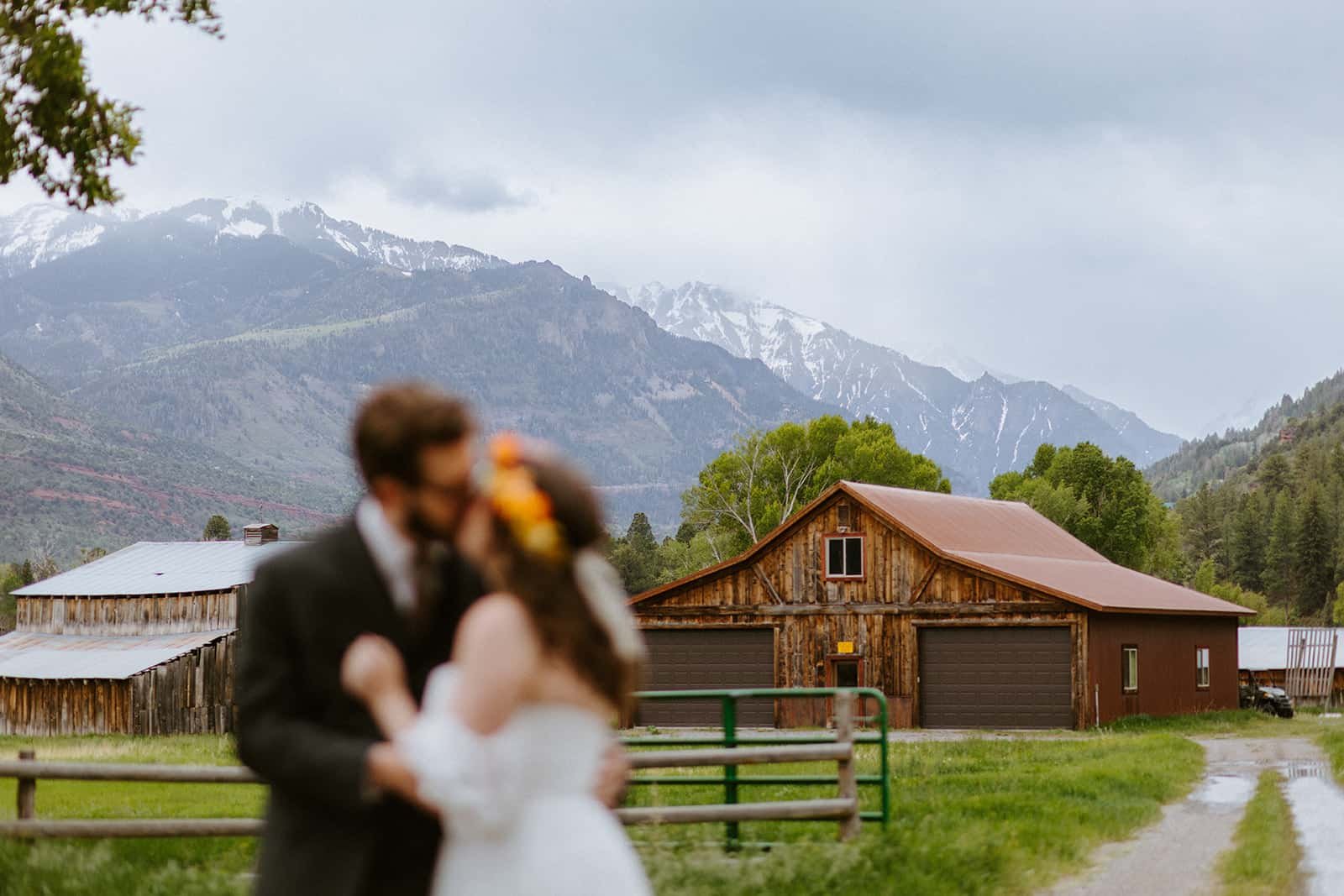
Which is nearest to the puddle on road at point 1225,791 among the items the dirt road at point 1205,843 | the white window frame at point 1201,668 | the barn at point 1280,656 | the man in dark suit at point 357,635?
the dirt road at point 1205,843

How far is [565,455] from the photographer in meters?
3.78

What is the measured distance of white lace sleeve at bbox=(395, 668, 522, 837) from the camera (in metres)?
3.59

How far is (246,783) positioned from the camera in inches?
470

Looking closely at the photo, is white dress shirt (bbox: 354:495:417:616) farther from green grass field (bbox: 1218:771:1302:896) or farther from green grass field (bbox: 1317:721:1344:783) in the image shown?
green grass field (bbox: 1317:721:1344:783)

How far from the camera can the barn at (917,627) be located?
1542 inches

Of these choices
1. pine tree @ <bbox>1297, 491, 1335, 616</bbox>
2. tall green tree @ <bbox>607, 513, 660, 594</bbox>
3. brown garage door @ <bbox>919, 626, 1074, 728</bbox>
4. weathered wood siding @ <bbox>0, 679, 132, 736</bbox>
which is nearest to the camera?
brown garage door @ <bbox>919, 626, 1074, 728</bbox>

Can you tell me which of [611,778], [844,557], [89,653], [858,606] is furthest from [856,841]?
[89,653]

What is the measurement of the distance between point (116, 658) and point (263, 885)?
5392 centimetres

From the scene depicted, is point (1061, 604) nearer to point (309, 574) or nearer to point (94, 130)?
point (94, 130)

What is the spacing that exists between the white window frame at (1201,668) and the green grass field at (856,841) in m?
22.8

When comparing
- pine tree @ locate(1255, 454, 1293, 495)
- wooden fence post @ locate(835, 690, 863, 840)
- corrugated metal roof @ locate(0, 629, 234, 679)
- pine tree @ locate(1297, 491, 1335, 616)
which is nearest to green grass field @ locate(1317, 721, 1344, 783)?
wooden fence post @ locate(835, 690, 863, 840)

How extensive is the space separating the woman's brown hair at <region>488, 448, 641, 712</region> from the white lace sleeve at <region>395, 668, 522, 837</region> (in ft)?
0.82

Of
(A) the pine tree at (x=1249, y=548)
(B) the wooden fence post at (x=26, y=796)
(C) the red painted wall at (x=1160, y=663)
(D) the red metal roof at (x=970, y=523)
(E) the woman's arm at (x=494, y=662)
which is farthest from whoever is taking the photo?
(A) the pine tree at (x=1249, y=548)

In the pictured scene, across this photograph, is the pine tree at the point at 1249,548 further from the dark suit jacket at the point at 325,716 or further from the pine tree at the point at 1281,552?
the dark suit jacket at the point at 325,716
